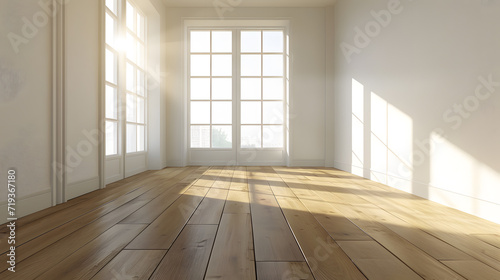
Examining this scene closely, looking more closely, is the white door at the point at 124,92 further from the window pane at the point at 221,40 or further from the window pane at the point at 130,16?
the window pane at the point at 221,40

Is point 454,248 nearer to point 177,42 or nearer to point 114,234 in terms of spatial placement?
point 114,234

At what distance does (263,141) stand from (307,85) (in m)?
1.15

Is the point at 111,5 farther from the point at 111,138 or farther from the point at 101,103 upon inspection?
the point at 111,138

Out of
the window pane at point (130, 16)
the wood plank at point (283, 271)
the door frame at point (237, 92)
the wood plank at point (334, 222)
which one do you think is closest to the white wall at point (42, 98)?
the window pane at point (130, 16)

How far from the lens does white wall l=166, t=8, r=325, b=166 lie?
14.9 feet

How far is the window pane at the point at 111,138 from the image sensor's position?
115 inches

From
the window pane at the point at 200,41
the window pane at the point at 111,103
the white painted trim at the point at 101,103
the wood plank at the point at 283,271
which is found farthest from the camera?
the window pane at the point at 200,41

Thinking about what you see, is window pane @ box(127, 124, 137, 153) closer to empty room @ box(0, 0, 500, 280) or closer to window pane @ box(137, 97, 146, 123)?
empty room @ box(0, 0, 500, 280)

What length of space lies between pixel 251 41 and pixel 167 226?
396 centimetres

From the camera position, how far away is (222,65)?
4.82m

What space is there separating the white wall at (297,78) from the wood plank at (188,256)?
329cm

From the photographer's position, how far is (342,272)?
3.21 feet

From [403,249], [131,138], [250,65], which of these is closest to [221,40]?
[250,65]

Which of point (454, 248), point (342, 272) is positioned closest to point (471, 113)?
point (454, 248)
